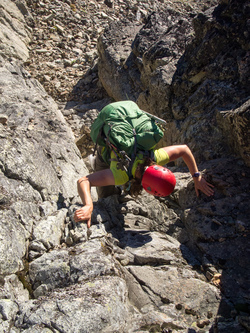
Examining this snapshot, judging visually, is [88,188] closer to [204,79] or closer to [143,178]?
[143,178]

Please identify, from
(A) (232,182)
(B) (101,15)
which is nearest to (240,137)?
(A) (232,182)

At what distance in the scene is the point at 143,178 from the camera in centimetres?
570

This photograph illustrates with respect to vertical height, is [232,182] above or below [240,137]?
below

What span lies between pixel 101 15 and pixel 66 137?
14.1 metres

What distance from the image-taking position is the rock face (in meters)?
4.20

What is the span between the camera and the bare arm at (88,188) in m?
5.46

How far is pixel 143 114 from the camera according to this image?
6.83 meters

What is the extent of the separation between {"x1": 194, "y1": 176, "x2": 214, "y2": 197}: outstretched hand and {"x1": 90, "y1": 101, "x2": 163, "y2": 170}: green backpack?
1.35 m

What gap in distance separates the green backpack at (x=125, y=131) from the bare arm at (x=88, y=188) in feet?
1.96

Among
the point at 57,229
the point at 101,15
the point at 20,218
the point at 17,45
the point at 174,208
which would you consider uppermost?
the point at 101,15

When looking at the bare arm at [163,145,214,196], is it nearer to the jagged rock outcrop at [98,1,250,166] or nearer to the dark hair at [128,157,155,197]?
the dark hair at [128,157,155,197]

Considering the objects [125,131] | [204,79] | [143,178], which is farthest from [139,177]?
[204,79]

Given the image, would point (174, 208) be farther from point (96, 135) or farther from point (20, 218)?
point (20, 218)

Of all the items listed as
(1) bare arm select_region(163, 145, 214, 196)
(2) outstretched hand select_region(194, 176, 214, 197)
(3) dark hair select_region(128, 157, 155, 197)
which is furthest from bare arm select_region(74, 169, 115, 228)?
(2) outstretched hand select_region(194, 176, 214, 197)
